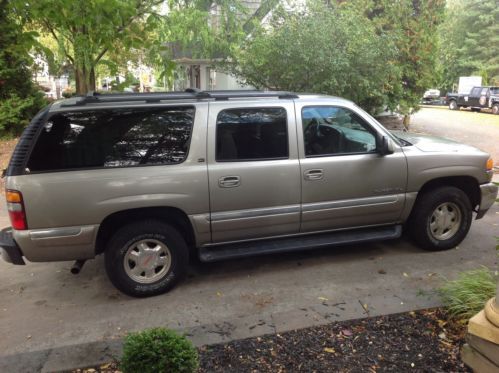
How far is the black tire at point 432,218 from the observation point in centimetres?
501

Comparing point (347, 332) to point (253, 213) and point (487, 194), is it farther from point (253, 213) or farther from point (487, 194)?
point (487, 194)

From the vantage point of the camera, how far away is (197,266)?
5.01m

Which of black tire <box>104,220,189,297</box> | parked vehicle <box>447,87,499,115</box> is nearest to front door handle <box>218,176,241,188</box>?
black tire <box>104,220,189,297</box>

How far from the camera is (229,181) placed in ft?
14.0

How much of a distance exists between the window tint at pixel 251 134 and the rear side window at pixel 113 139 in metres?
0.33

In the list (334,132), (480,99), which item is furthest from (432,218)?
(480,99)

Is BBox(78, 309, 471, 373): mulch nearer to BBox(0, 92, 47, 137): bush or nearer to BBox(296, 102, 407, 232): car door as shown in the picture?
BBox(296, 102, 407, 232): car door

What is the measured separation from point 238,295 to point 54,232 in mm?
1747

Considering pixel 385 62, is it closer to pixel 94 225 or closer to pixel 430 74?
pixel 430 74

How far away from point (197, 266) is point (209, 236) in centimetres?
80

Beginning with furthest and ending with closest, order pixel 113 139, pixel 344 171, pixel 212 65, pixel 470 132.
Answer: pixel 470 132 → pixel 212 65 → pixel 344 171 → pixel 113 139

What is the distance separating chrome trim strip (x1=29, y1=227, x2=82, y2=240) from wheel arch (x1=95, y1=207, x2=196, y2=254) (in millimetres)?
204

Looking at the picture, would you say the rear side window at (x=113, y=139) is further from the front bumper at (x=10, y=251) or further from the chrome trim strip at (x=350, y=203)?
the chrome trim strip at (x=350, y=203)

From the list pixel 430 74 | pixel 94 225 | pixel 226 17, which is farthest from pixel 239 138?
pixel 430 74
